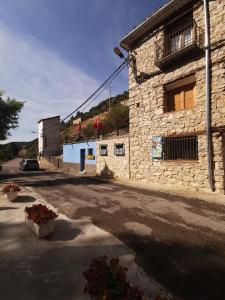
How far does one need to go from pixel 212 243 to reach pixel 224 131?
267 inches

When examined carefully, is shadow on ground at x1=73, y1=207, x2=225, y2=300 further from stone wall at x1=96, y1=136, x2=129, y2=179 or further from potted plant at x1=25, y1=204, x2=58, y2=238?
stone wall at x1=96, y1=136, x2=129, y2=179

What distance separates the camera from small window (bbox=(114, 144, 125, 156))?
684 inches

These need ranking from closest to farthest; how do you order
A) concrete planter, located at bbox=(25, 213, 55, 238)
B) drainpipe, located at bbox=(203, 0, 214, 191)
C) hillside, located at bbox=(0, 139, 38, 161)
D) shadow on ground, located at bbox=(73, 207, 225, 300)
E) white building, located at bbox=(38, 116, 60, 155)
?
shadow on ground, located at bbox=(73, 207, 225, 300)
concrete planter, located at bbox=(25, 213, 55, 238)
drainpipe, located at bbox=(203, 0, 214, 191)
white building, located at bbox=(38, 116, 60, 155)
hillside, located at bbox=(0, 139, 38, 161)

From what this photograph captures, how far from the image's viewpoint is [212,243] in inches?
210

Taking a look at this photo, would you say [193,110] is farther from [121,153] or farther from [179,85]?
[121,153]

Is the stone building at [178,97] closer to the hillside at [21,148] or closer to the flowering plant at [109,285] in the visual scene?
the flowering plant at [109,285]

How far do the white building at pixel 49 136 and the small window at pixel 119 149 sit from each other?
87.9ft

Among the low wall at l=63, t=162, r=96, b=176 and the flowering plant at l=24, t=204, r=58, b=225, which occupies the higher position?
the low wall at l=63, t=162, r=96, b=176

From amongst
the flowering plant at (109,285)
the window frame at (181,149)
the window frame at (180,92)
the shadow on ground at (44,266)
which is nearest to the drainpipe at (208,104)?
the window frame at (181,149)

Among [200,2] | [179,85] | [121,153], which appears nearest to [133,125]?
[121,153]

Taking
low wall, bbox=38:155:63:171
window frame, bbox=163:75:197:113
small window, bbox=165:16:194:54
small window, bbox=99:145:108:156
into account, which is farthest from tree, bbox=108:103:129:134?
small window, bbox=165:16:194:54

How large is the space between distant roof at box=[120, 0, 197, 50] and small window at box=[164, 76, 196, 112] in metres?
3.66

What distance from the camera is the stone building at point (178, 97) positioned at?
36.9 ft

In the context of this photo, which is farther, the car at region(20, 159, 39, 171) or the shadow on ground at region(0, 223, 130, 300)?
the car at region(20, 159, 39, 171)
